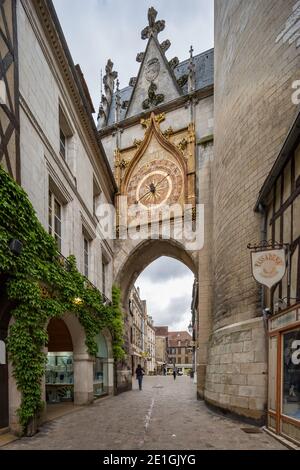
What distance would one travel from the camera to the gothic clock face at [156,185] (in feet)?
50.3

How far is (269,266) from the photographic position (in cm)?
616

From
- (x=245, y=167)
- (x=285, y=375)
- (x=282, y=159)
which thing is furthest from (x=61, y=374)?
(x=282, y=159)

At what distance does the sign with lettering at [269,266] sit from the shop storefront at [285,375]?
641mm

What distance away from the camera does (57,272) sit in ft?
25.7

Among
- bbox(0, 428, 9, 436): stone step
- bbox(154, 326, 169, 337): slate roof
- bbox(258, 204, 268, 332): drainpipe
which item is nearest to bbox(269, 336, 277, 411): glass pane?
bbox(258, 204, 268, 332): drainpipe

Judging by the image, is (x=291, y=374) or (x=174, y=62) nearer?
(x=291, y=374)

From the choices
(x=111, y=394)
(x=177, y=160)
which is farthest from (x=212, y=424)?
(x=177, y=160)

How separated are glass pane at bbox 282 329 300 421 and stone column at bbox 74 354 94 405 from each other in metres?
5.98

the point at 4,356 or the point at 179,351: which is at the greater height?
the point at 4,356

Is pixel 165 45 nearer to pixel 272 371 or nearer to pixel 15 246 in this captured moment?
pixel 15 246

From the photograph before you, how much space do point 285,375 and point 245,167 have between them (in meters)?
5.30

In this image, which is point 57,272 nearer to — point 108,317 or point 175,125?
point 108,317

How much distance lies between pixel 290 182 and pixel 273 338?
3158mm

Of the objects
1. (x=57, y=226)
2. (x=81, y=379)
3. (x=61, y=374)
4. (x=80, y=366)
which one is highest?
(x=57, y=226)
